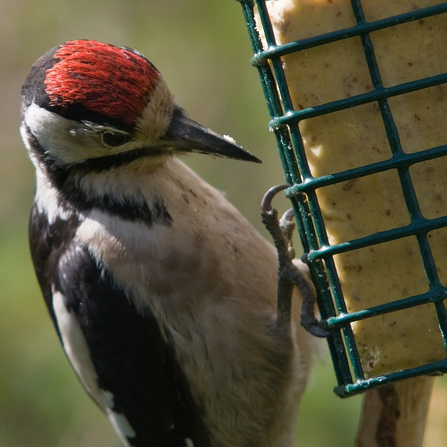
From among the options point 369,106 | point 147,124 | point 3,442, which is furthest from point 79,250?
point 3,442

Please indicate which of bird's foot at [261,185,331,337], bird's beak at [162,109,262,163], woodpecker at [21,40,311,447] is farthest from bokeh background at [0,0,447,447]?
bird's beak at [162,109,262,163]

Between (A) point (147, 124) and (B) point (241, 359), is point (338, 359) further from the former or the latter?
(A) point (147, 124)

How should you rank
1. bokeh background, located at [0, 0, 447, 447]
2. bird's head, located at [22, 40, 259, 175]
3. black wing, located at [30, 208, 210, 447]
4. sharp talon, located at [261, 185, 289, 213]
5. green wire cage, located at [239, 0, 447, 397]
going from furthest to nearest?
1. bokeh background, located at [0, 0, 447, 447]
2. black wing, located at [30, 208, 210, 447]
3. sharp talon, located at [261, 185, 289, 213]
4. bird's head, located at [22, 40, 259, 175]
5. green wire cage, located at [239, 0, 447, 397]

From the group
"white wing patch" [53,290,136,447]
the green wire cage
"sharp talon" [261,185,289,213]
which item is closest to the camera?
the green wire cage

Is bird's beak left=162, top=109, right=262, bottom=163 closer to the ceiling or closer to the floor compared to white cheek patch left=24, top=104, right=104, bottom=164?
closer to the floor

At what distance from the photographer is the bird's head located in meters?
2.13

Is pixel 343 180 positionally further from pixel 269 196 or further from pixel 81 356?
pixel 81 356

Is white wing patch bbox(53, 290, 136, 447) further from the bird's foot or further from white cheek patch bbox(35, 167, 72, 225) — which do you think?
the bird's foot

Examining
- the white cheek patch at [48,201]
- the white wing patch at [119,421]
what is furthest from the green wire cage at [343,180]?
the white wing patch at [119,421]

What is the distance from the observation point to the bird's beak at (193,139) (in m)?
2.22

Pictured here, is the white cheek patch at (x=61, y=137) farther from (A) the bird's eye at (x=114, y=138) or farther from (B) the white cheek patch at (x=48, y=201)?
(B) the white cheek patch at (x=48, y=201)

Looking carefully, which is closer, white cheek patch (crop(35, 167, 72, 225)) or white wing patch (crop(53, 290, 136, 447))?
white cheek patch (crop(35, 167, 72, 225))

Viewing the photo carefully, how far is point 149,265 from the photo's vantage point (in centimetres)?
239

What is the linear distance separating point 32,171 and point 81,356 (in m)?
1.92
